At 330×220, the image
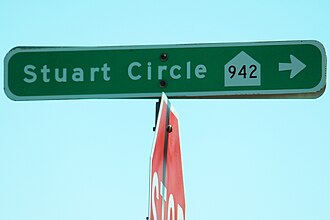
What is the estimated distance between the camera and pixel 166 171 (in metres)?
3.26

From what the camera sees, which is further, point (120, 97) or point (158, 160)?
point (120, 97)

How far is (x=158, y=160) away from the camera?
306 centimetres

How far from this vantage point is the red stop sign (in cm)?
293

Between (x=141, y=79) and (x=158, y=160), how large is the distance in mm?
983

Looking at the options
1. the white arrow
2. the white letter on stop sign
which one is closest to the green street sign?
the white arrow

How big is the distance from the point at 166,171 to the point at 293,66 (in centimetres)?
104

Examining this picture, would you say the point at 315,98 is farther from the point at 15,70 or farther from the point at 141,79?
the point at 15,70

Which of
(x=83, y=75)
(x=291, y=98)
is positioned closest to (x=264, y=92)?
(x=291, y=98)

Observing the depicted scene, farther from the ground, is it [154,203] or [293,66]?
[293,66]

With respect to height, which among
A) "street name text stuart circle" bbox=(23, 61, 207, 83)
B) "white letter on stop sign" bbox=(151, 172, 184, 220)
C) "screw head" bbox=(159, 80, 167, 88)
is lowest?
"white letter on stop sign" bbox=(151, 172, 184, 220)

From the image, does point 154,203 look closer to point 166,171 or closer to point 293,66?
point 166,171

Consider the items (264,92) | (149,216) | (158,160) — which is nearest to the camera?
(149,216)

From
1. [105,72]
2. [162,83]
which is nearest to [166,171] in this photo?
[162,83]

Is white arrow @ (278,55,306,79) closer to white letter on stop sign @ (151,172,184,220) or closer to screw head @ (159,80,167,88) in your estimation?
screw head @ (159,80,167,88)
